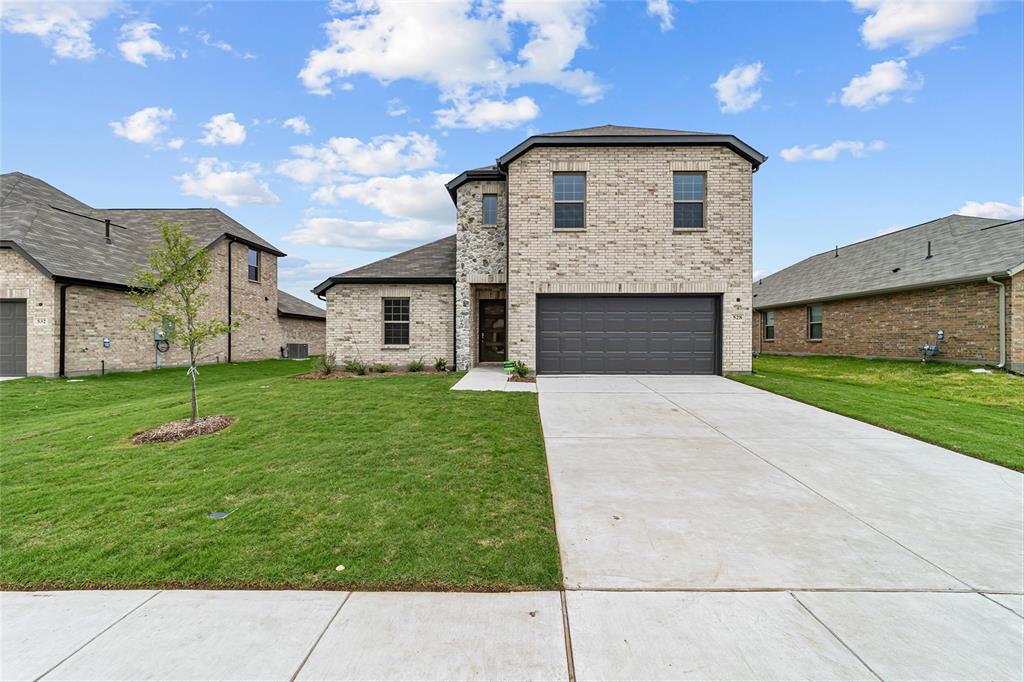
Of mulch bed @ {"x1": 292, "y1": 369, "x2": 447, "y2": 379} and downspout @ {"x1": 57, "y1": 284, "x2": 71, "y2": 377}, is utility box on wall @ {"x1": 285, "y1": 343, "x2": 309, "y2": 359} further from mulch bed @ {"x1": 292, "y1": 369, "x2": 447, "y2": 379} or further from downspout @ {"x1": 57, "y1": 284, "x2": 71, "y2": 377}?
mulch bed @ {"x1": 292, "y1": 369, "x2": 447, "y2": 379}

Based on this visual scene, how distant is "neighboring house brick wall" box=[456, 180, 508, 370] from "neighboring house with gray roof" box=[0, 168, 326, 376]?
24.7ft

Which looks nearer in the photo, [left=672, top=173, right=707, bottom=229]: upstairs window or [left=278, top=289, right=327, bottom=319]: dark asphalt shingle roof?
[left=672, top=173, right=707, bottom=229]: upstairs window

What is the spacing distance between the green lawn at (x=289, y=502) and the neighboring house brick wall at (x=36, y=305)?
8.69m

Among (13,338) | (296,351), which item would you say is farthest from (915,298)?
(13,338)

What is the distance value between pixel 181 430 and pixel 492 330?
1091 centimetres

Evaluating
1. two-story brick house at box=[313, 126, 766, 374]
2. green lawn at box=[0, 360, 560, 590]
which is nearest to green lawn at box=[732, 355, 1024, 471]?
two-story brick house at box=[313, 126, 766, 374]

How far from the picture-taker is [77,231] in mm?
18047

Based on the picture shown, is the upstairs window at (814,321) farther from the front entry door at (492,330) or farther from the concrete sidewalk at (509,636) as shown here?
the concrete sidewalk at (509,636)

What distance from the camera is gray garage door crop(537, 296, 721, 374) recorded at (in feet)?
45.4

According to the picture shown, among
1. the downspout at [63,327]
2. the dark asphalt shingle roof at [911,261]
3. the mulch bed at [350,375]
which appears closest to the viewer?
the mulch bed at [350,375]

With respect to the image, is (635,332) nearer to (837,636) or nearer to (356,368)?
(356,368)

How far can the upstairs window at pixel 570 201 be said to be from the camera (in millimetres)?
13906

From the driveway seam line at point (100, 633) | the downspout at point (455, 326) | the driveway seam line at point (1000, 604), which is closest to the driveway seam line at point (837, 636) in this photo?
the driveway seam line at point (1000, 604)

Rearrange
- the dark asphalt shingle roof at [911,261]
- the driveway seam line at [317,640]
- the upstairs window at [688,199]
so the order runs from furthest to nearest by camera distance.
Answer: the dark asphalt shingle roof at [911,261]
the upstairs window at [688,199]
the driveway seam line at [317,640]
